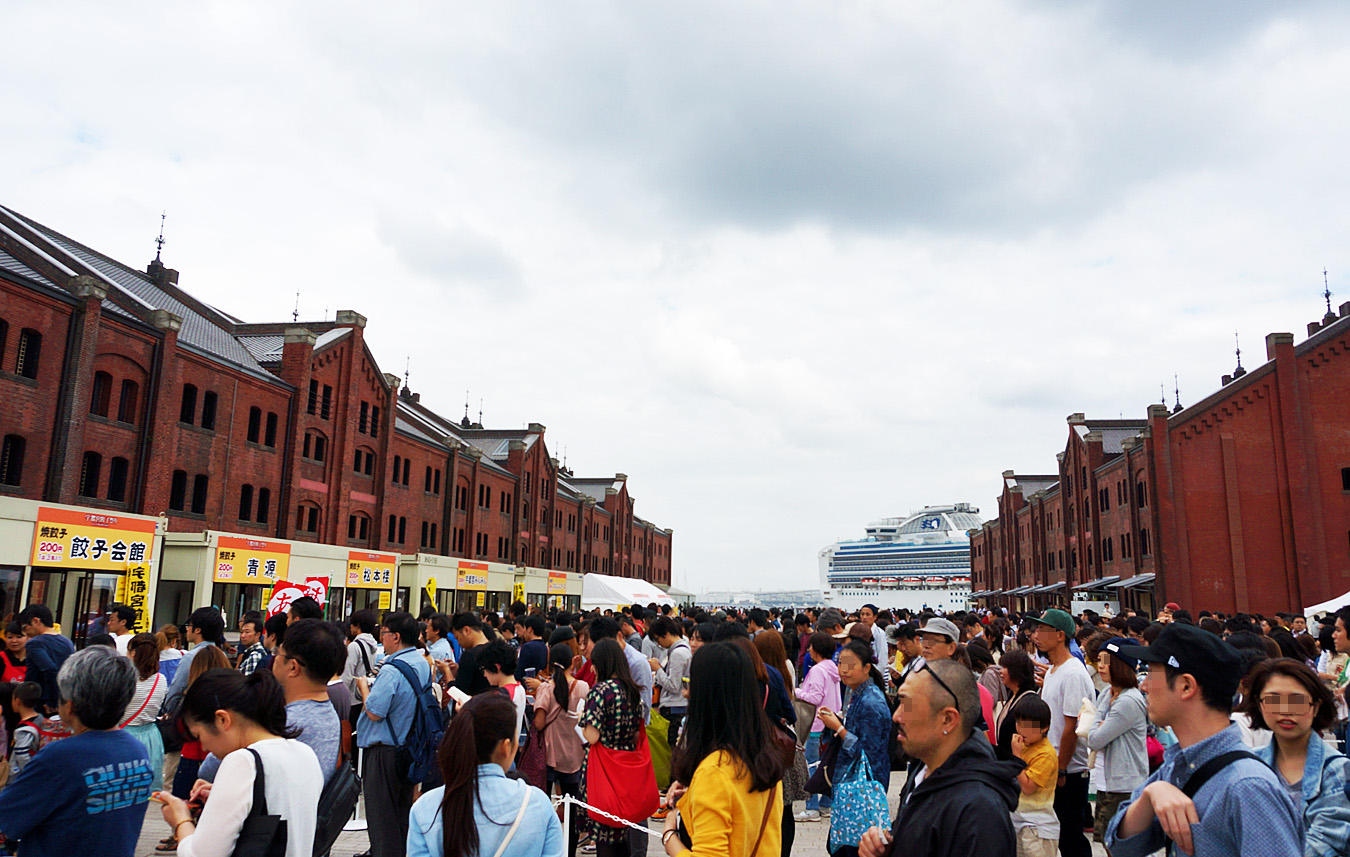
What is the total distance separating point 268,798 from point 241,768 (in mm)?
164

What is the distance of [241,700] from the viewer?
3.40m

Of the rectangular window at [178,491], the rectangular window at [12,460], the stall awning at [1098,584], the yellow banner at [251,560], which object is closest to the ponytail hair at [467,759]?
the rectangular window at [12,460]

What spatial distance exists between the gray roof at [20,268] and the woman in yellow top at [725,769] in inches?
896

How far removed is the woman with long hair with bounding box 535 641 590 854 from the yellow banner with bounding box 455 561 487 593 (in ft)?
104

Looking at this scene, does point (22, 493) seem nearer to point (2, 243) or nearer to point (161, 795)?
point (2, 243)

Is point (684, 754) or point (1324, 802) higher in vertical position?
point (684, 754)

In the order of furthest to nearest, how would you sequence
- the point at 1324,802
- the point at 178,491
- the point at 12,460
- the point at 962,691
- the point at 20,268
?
1. the point at 178,491
2. the point at 20,268
3. the point at 12,460
4. the point at 1324,802
5. the point at 962,691

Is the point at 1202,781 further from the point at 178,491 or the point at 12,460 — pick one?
the point at 178,491

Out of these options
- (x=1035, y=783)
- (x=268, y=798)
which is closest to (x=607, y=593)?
(x=1035, y=783)

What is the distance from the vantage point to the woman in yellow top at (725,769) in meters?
3.16

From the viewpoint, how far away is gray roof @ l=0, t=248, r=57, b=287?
65.4 ft

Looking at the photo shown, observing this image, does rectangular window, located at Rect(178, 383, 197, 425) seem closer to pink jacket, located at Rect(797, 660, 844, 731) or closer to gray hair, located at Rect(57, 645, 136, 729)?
pink jacket, located at Rect(797, 660, 844, 731)

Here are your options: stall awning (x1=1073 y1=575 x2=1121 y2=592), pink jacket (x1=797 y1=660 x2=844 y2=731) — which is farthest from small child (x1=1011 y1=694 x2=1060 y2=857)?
stall awning (x1=1073 y1=575 x2=1121 y2=592)

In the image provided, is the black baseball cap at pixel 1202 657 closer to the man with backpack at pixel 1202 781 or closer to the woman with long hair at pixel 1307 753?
the man with backpack at pixel 1202 781
